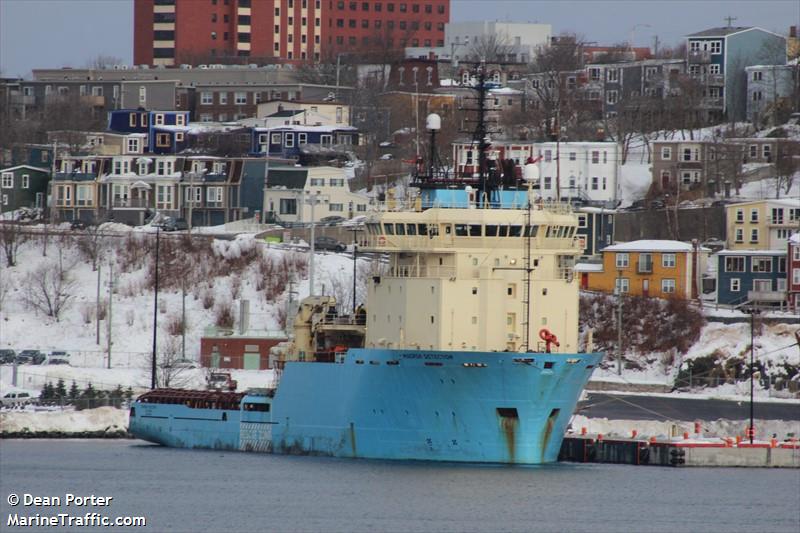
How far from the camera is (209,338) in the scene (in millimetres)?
92812

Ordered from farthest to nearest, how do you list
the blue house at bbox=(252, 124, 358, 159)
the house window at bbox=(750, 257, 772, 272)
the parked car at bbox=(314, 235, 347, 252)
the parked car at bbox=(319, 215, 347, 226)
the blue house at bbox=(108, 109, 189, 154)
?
the blue house at bbox=(108, 109, 189, 154) → the blue house at bbox=(252, 124, 358, 159) → the parked car at bbox=(319, 215, 347, 226) → the parked car at bbox=(314, 235, 347, 252) → the house window at bbox=(750, 257, 772, 272)

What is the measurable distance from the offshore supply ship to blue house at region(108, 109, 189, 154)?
2574 inches

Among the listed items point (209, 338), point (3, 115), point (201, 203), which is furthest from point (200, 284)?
point (3, 115)

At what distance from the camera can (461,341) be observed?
219 feet

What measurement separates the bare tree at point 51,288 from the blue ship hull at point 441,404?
32605 millimetres

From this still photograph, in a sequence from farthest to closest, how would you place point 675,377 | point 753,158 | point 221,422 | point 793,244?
Result: point 753,158 → point 793,244 → point 675,377 → point 221,422

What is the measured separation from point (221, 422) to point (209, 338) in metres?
17.0

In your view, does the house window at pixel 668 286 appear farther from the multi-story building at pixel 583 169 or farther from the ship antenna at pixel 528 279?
the ship antenna at pixel 528 279

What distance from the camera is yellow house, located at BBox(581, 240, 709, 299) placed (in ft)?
330

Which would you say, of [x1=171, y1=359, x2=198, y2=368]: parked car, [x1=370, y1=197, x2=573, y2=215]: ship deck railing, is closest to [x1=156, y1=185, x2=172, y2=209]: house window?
[x1=171, y1=359, x2=198, y2=368]: parked car

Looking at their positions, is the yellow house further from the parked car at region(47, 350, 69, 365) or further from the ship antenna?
the ship antenna

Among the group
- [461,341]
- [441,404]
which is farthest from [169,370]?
[441,404]

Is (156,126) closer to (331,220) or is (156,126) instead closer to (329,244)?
(331,220)

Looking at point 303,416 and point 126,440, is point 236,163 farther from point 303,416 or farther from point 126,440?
point 303,416
